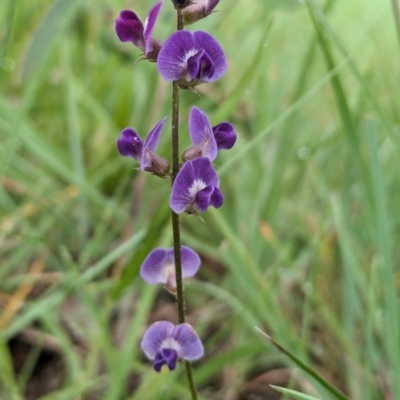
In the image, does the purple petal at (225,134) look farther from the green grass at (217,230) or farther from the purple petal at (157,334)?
the green grass at (217,230)

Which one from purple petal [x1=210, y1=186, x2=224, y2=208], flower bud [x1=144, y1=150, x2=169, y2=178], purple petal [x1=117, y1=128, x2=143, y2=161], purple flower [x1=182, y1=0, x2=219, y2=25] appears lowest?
purple petal [x1=210, y1=186, x2=224, y2=208]

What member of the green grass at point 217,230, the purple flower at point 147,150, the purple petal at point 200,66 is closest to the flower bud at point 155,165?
the purple flower at point 147,150

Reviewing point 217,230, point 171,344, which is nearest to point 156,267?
point 171,344

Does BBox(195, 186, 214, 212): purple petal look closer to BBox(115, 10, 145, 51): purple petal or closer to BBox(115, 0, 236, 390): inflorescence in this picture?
BBox(115, 0, 236, 390): inflorescence

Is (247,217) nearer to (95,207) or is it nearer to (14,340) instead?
(95,207)

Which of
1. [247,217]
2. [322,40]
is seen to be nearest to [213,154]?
[322,40]

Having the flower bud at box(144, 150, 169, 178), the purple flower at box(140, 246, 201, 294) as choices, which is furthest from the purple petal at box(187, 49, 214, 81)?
the purple flower at box(140, 246, 201, 294)
